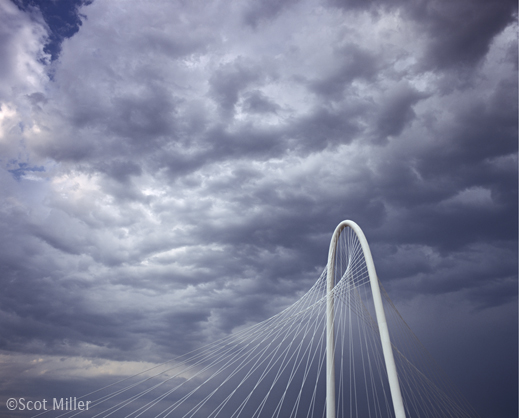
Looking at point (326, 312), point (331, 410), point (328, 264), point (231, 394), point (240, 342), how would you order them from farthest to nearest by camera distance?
1. point (328, 264)
2. point (326, 312)
3. point (331, 410)
4. point (240, 342)
5. point (231, 394)

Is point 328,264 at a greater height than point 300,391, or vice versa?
point 328,264

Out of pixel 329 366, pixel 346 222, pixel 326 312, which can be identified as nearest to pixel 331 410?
pixel 329 366

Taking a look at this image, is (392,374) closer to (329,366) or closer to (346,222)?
(329,366)

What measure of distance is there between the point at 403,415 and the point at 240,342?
9645 mm

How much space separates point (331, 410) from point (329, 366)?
9.26 ft

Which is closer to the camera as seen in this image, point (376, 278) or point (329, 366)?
point (376, 278)

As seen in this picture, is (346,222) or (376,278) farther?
(346,222)

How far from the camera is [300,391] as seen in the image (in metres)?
19.1

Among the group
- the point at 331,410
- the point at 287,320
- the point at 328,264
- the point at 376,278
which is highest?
the point at 328,264

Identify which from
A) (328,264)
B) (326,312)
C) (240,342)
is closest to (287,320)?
(240,342)

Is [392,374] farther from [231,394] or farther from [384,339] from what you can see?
[231,394]

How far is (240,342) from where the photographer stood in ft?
70.8

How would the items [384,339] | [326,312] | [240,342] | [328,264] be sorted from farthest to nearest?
[328,264] < [326,312] < [240,342] < [384,339]

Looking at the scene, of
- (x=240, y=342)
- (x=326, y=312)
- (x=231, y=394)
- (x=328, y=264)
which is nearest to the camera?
(x=231, y=394)
